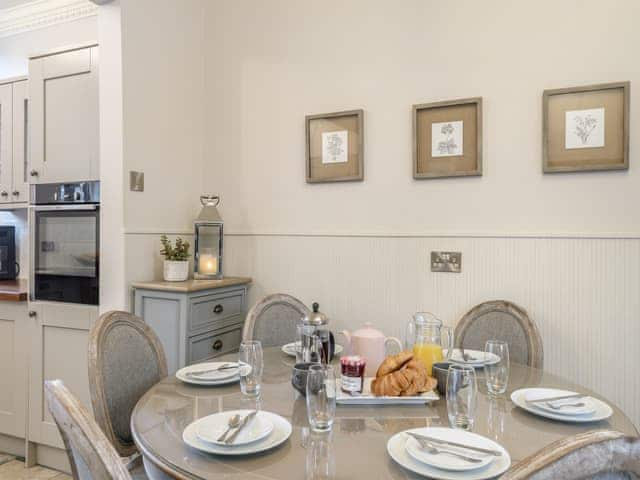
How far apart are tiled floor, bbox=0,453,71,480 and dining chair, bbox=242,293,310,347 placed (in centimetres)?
142

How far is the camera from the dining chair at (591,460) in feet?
2.12

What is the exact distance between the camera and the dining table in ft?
3.04

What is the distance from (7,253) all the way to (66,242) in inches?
41.0

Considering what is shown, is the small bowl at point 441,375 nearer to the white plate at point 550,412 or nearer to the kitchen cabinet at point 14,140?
the white plate at point 550,412

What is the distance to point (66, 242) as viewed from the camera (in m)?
2.50

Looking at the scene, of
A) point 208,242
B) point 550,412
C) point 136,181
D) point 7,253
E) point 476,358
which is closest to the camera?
point 550,412

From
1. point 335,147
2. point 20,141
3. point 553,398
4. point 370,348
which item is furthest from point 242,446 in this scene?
point 20,141

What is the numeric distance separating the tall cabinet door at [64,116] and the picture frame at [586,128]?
92.1 inches

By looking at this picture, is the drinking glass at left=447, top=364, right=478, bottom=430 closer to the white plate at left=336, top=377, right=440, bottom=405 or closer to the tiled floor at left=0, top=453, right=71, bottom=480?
the white plate at left=336, top=377, right=440, bottom=405

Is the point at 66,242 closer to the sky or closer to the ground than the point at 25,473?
closer to the sky

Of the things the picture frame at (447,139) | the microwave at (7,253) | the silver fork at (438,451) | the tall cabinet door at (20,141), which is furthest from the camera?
the microwave at (7,253)

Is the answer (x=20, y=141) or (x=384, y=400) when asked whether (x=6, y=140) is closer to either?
(x=20, y=141)

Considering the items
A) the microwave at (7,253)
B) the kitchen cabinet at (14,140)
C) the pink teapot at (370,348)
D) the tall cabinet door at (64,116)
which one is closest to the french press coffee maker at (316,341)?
the pink teapot at (370,348)

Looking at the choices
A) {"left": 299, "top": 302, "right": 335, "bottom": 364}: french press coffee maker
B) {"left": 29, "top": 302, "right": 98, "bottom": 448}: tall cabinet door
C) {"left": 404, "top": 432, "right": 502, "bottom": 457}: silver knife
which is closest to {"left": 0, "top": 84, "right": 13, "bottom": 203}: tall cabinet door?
{"left": 29, "top": 302, "right": 98, "bottom": 448}: tall cabinet door
